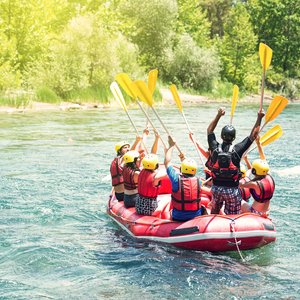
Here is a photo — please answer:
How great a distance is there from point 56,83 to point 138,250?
21261 millimetres

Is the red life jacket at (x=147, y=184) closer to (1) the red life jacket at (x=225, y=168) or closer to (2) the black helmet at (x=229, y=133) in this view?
(1) the red life jacket at (x=225, y=168)

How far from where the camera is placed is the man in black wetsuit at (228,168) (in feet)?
21.5

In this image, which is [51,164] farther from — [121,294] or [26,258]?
[121,294]

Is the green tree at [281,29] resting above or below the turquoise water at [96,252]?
above

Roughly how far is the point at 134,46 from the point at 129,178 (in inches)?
1057

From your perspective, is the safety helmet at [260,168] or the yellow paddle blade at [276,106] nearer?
the safety helmet at [260,168]

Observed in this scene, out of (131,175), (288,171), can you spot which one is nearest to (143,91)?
(131,175)

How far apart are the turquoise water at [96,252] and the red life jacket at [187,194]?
0.53 m

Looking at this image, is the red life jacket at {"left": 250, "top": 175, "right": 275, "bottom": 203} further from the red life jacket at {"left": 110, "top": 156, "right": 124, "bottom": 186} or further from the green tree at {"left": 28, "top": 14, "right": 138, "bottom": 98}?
the green tree at {"left": 28, "top": 14, "right": 138, "bottom": 98}

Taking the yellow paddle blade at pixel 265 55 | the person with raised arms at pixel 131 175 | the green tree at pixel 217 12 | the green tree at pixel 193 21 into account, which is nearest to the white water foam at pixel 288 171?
the yellow paddle blade at pixel 265 55

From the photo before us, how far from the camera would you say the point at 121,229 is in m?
7.77

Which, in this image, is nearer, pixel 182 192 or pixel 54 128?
pixel 182 192

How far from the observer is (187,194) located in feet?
21.7

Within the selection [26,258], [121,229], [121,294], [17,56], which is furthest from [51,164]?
[17,56]
